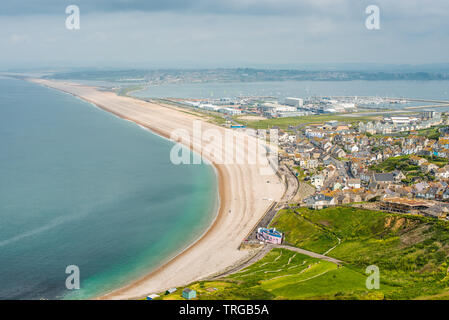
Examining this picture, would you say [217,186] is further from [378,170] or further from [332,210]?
[378,170]

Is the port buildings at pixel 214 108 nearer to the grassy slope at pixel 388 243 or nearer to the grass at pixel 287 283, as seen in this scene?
the grassy slope at pixel 388 243

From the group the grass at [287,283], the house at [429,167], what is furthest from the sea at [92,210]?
the house at [429,167]

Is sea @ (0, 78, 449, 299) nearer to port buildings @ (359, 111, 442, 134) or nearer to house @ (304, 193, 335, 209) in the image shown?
house @ (304, 193, 335, 209)

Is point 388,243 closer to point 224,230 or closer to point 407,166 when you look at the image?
point 224,230
